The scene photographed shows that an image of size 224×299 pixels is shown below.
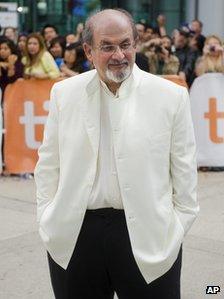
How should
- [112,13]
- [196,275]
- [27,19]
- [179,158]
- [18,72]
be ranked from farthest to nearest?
1. [27,19]
2. [18,72]
3. [196,275]
4. [179,158]
5. [112,13]

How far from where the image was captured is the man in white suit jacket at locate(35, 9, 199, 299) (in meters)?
2.26

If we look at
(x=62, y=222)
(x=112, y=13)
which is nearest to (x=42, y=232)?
(x=62, y=222)

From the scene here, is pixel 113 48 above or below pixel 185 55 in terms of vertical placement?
above

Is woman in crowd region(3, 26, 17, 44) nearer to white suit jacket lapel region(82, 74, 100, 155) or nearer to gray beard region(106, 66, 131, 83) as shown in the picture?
white suit jacket lapel region(82, 74, 100, 155)

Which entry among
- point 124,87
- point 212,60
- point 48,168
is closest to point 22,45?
point 212,60

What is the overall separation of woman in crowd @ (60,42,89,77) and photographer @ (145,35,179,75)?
1368 mm

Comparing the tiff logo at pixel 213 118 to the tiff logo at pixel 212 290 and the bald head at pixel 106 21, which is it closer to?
the tiff logo at pixel 212 290

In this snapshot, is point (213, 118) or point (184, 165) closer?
point (184, 165)

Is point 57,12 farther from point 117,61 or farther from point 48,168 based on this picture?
point 117,61

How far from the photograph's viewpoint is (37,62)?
7.62 metres

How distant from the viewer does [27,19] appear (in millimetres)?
16484

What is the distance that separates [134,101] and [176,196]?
0.42m

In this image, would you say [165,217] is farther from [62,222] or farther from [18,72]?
[18,72]

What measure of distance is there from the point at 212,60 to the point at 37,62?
2.28 m
